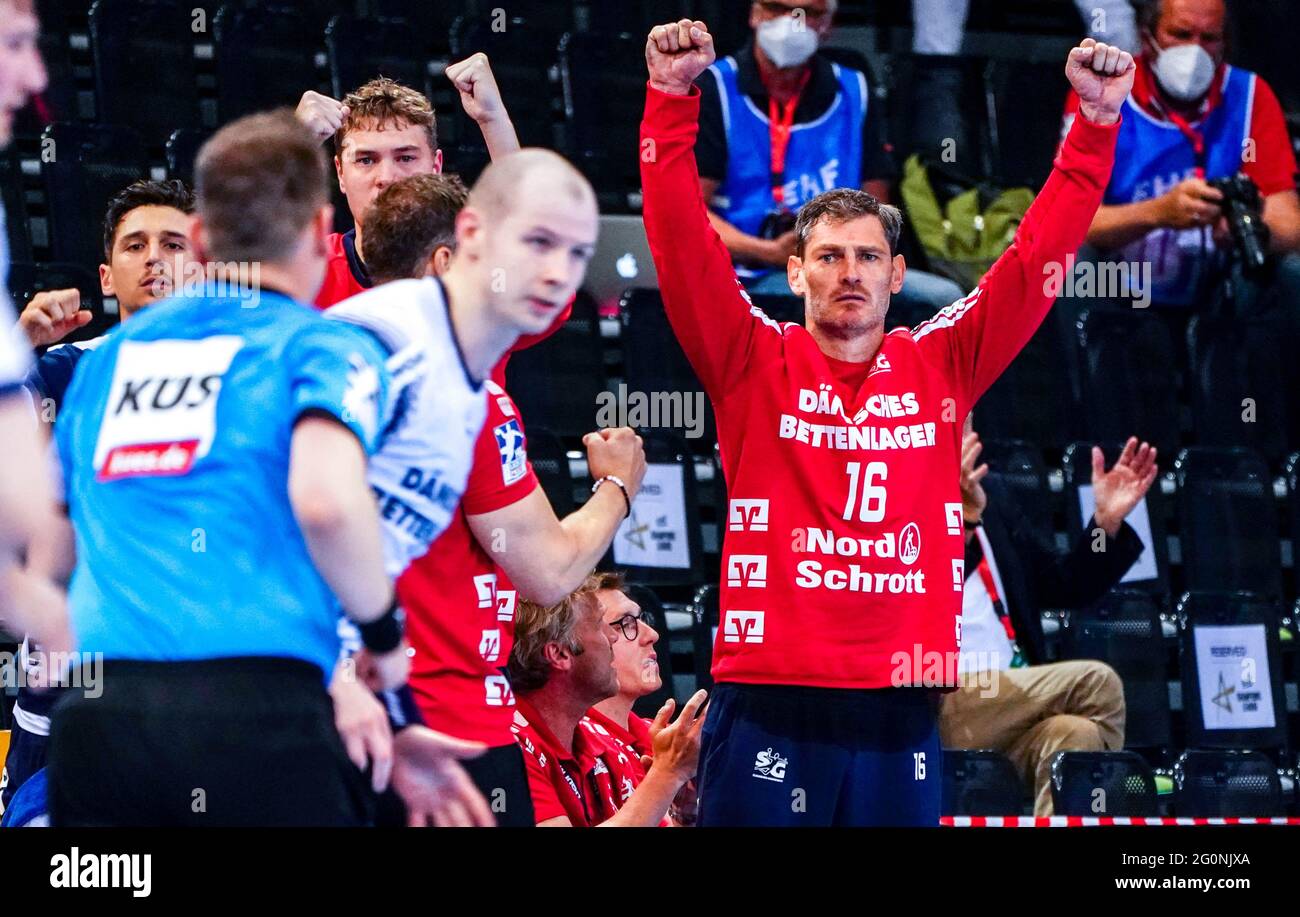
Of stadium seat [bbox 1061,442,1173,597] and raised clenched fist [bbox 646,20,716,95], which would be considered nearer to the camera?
raised clenched fist [bbox 646,20,716,95]

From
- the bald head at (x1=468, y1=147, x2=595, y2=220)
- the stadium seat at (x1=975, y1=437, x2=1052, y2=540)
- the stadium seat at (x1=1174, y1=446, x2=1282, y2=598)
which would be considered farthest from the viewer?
the stadium seat at (x1=1174, y1=446, x2=1282, y2=598)

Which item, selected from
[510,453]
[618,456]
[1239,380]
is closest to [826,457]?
[618,456]

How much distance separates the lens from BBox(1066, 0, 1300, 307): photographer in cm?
600

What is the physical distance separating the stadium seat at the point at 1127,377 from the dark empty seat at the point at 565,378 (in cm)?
175

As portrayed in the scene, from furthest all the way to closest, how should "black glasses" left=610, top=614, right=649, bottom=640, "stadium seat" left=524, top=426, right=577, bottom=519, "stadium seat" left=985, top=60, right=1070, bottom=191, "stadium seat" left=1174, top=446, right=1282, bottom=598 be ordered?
"stadium seat" left=985, top=60, right=1070, bottom=191 → "stadium seat" left=1174, top=446, right=1282, bottom=598 → "stadium seat" left=524, top=426, right=577, bottom=519 → "black glasses" left=610, top=614, right=649, bottom=640

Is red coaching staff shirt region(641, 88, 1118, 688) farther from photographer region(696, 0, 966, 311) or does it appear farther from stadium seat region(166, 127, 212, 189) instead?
stadium seat region(166, 127, 212, 189)

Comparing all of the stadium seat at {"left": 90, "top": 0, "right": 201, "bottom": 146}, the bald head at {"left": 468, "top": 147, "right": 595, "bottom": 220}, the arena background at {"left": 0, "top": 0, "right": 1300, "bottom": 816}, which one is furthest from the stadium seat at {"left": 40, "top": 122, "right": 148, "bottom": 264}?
the bald head at {"left": 468, "top": 147, "right": 595, "bottom": 220}

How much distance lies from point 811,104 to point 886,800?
2495 millimetres

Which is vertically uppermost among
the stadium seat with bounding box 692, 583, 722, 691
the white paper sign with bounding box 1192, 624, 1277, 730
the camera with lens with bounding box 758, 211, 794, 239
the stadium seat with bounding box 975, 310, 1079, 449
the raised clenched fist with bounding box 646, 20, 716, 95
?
the raised clenched fist with bounding box 646, 20, 716, 95

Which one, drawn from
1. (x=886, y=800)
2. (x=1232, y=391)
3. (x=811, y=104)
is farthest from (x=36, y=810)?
(x=1232, y=391)

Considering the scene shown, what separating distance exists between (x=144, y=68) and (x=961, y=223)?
2.44 metres

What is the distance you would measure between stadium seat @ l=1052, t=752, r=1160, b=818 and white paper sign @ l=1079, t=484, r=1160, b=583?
108cm

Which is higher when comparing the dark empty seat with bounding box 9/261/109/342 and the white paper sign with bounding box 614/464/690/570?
the dark empty seat with bounding box 9/261/109/342

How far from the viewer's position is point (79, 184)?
4.75 metres
